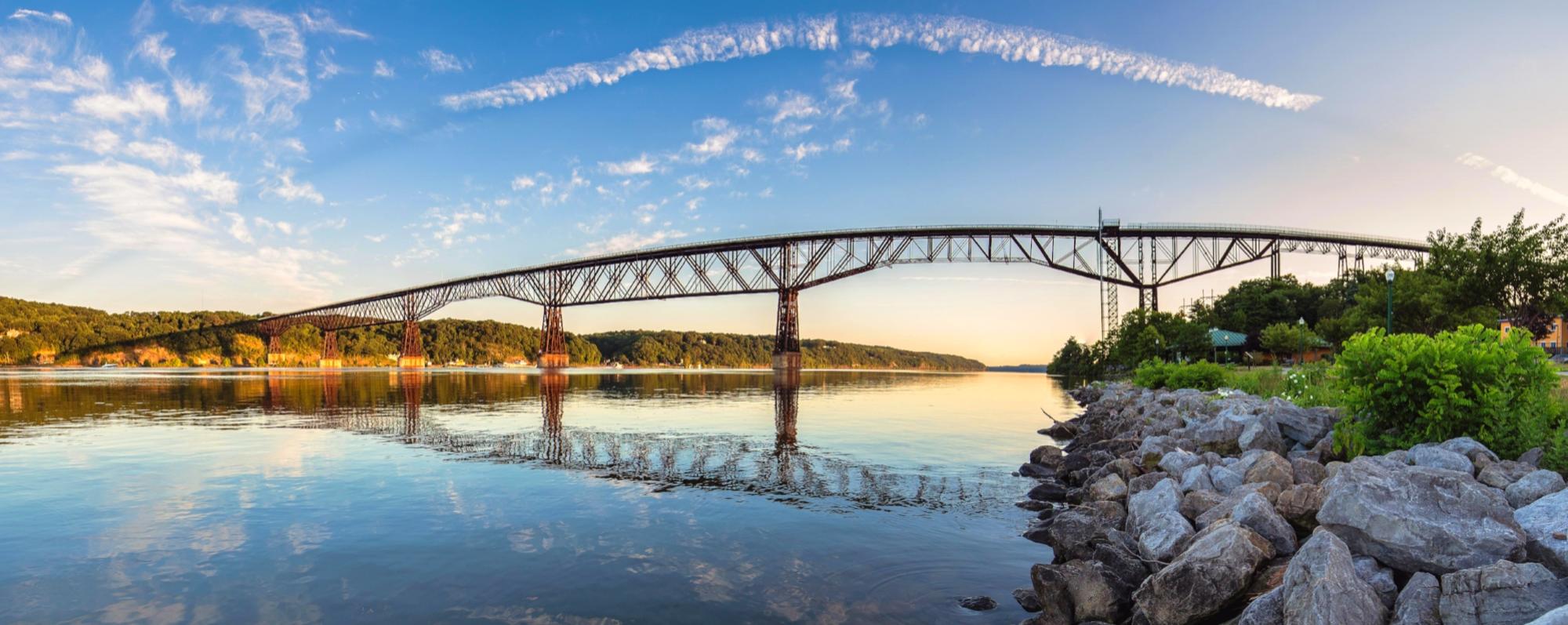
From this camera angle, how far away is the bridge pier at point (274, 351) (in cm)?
18688

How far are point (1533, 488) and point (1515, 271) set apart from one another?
33.9 meters

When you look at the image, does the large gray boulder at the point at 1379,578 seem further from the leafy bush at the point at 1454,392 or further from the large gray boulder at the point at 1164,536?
the leafy bush at the point at 1454,392

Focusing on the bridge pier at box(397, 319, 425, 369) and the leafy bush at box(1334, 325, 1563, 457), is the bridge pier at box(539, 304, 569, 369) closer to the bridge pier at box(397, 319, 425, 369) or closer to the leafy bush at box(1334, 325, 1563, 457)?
the bridge pier at box(397, 319, 425, 369)

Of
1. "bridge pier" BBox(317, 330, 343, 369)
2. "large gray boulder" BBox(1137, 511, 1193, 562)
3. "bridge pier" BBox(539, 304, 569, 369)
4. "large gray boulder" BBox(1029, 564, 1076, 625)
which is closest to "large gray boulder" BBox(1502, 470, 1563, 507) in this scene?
"large gray boulder" BBox(1137, 511, 1193, 562)

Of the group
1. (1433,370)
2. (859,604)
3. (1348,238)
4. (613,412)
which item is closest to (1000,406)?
(613,412)

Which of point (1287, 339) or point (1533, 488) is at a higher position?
point (1287, 339)

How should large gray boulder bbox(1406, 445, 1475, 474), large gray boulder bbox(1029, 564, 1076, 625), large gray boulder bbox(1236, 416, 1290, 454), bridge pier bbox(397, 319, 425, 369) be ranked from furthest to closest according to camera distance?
bridge pier bbox(397, 319, 425, 369) → large gray boulder bbox(1236, 416, 1290, 454) → large gray boulder bbox(1406, 445, 1475, 474) → large gray boulder bbox(1029, 564, 1076, 625)

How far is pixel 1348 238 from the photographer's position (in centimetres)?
9206

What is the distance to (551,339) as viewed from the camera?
406ft

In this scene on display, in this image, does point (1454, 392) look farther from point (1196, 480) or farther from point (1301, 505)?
point (1301, 505)

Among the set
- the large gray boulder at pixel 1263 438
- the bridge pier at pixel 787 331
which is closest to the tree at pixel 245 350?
the bridge pier at pixel 787 331

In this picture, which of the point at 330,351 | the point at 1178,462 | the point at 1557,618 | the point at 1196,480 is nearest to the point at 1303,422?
the point at 1178,462

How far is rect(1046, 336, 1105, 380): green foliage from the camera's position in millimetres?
98375

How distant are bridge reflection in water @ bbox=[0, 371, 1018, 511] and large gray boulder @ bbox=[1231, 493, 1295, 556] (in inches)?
215
